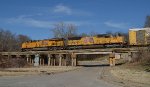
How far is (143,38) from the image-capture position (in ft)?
190

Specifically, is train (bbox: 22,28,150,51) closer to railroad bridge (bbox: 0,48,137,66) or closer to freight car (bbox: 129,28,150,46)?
freight car (bbox: 129,28,150,46)

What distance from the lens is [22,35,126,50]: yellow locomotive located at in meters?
63.4

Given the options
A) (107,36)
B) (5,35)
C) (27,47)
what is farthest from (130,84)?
(5,35)

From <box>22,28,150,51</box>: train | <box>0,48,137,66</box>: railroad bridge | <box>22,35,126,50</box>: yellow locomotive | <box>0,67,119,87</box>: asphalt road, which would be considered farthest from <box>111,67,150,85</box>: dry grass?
<box>22,35,126,50</box>: yellow locomotive

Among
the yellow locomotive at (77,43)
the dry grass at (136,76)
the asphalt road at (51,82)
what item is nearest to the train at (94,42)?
the yellow locomotive at (77,43)

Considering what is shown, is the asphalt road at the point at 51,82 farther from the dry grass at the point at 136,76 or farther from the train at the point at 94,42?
the train at the point at 94,42

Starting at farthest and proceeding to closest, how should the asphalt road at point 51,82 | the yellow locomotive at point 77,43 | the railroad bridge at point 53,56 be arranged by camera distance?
the railroad bridge at point 53,56
the yellow locomotive at point 77,43
the asphalt road at point 51,82

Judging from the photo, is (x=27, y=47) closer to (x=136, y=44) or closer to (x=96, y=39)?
Answer: (x=96, y=39)

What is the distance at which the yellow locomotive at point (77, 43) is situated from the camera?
63.4m

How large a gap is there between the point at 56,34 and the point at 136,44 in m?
70.7

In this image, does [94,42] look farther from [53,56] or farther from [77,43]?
[53,56]

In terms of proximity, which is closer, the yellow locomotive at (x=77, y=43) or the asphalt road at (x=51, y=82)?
the asphalt road at (x=51, y=82)

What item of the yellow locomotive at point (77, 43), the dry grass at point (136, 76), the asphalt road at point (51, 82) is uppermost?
the yellow locomotive at point (77, 43)

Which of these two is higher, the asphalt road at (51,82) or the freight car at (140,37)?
the freight car at (140,37)
